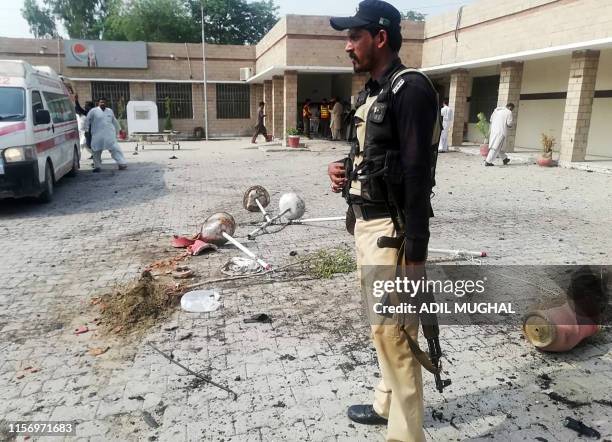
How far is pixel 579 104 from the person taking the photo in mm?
11875

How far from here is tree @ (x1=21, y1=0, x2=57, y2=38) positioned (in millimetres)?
43656

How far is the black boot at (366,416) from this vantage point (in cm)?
248

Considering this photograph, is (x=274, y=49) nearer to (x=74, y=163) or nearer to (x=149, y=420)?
(x=74, y=163)

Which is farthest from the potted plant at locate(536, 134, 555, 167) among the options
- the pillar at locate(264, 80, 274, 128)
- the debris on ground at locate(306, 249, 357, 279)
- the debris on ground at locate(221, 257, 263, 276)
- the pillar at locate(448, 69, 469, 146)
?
the pillar at locate(264, 80, 274, 128)

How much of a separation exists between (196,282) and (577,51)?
11700 millimetres

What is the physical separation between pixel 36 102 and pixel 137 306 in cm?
579

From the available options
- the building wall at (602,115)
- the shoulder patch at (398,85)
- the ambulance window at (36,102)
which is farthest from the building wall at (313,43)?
the shoulder patch at (398,85)

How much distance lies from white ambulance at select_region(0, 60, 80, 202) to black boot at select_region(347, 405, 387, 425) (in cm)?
669

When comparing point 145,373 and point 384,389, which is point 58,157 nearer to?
point 145,373

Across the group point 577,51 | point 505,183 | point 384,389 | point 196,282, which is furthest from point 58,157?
point 577,51

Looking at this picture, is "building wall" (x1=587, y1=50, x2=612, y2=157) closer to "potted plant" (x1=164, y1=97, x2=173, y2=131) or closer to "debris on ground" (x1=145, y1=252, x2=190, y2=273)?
"debris on ground" (x1=145, y1=252, x2=190, y2=273)

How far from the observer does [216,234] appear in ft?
17.7

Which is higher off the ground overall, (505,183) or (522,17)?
(522,17)

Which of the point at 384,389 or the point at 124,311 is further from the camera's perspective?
the point at 124,311
